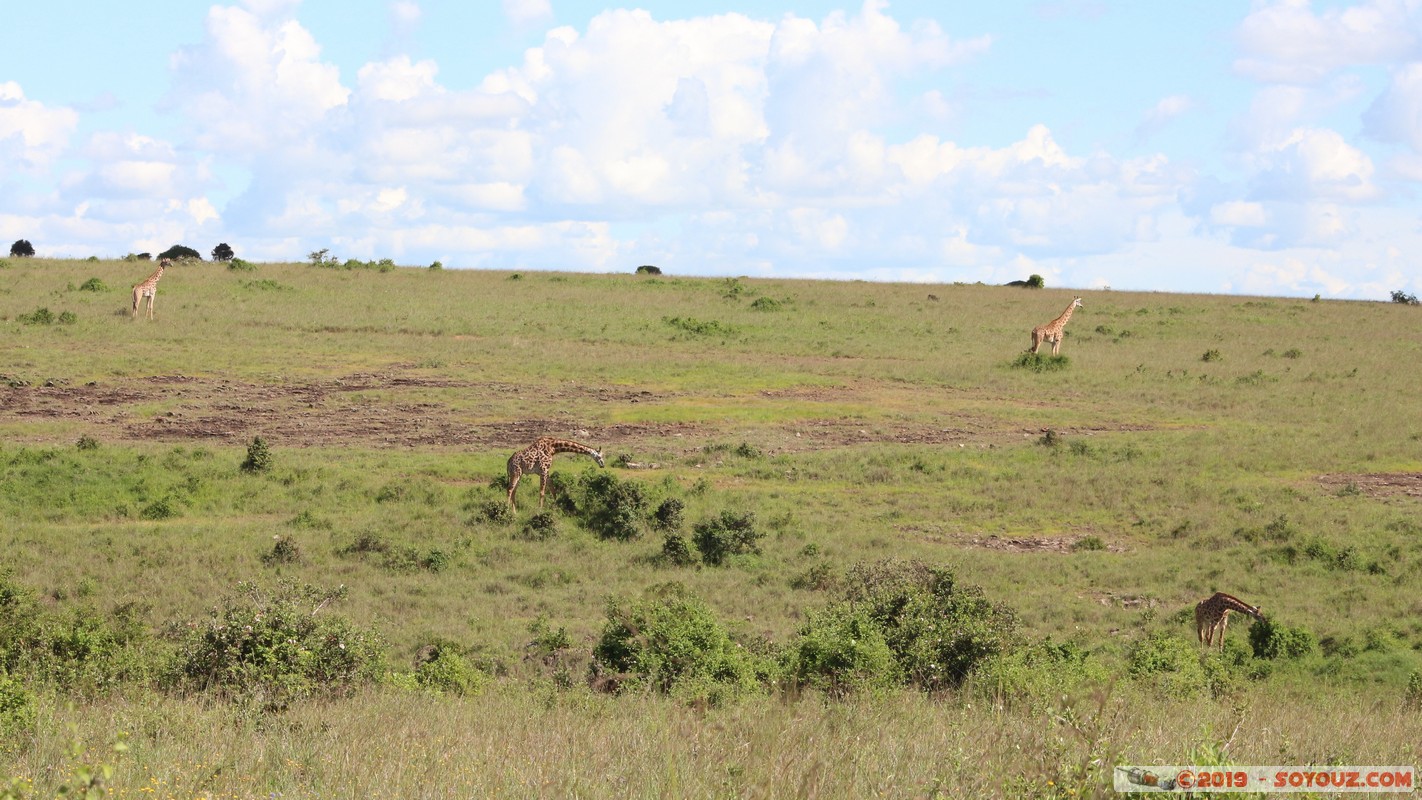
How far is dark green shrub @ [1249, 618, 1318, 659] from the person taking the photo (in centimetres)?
1287

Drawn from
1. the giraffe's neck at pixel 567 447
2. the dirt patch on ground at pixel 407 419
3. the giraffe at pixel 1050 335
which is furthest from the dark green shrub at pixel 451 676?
the giraffe at pixel 1050 335

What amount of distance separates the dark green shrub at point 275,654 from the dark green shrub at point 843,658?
3.42 meters

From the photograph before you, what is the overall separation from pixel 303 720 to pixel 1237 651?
9537 millimetres

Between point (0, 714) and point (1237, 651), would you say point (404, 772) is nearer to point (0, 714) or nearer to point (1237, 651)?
point (0, 714)

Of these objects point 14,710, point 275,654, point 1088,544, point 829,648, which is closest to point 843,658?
point 829,648

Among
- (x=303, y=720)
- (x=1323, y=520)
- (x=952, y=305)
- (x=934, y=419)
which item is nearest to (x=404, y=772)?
(x=303, y=720)

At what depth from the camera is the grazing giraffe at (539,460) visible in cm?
1853

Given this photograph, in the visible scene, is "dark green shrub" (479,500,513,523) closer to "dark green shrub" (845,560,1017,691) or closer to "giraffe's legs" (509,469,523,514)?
"giraffe's legs" (509,469,523,514)

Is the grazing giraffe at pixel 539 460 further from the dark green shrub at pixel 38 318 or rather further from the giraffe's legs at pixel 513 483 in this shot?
the dark green shrub at pixel 38 318

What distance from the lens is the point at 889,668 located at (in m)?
Answer: 9.98

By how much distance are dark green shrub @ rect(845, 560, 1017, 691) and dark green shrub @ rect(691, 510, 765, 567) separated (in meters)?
3.67

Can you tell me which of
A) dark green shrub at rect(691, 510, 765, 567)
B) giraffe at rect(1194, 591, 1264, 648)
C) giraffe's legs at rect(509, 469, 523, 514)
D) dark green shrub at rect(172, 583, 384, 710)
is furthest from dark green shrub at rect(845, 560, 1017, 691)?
giraffe's legs at rect(509, 469, 523, 514)

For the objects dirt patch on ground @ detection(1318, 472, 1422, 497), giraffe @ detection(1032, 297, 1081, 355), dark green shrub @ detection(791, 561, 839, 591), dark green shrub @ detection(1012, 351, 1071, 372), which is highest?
giraffe @ detection(1032, 297, 1081, 355)

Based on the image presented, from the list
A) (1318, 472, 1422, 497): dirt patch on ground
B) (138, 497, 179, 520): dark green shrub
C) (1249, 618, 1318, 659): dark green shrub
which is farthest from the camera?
(1318, 472, 1422, 497): dirt patch on ground
